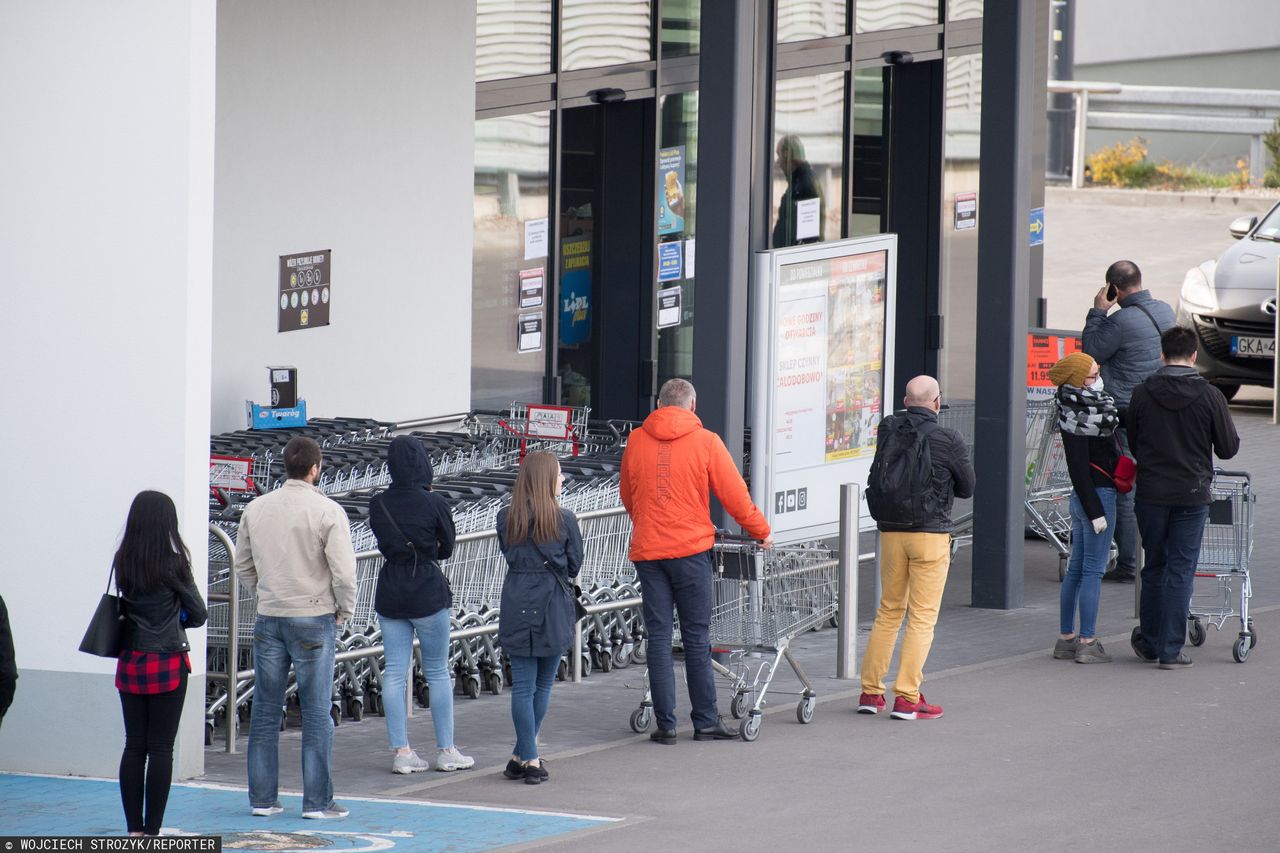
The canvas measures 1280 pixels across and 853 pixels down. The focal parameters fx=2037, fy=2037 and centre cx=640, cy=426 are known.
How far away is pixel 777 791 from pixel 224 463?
364 centimetres

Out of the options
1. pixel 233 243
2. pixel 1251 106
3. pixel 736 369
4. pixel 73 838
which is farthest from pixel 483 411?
pixel 1251 106

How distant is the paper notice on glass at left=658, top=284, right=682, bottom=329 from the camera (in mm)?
16656

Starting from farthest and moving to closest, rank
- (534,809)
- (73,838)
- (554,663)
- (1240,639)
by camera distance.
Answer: (1240,639), (554,663), (534,809), (73,838)

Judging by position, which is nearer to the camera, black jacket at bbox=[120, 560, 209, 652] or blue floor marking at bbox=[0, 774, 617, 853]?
black jacket at bbox=[120, 560, 209, 652]

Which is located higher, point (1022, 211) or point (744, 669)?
point (1022, 211)

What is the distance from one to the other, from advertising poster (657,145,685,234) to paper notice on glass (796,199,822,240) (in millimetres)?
1495

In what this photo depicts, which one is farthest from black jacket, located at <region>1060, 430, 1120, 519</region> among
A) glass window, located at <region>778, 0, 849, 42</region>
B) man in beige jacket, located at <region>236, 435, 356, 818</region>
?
glass window, located at <region>778, 0, 849, 42</region>

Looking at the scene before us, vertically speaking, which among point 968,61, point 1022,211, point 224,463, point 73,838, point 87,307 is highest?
point 968,61

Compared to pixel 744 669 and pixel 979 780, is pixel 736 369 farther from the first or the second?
pixel 979 780

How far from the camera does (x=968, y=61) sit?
783 inches

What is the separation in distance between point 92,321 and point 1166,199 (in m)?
26.4

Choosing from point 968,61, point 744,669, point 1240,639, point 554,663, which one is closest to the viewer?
point 554,663

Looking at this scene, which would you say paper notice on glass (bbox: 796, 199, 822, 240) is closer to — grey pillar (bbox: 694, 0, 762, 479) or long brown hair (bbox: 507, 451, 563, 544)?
grey pillar (bbox: 694, 0, 762, 479)

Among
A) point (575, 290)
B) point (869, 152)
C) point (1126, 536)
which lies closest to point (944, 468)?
point (1126, 536)
